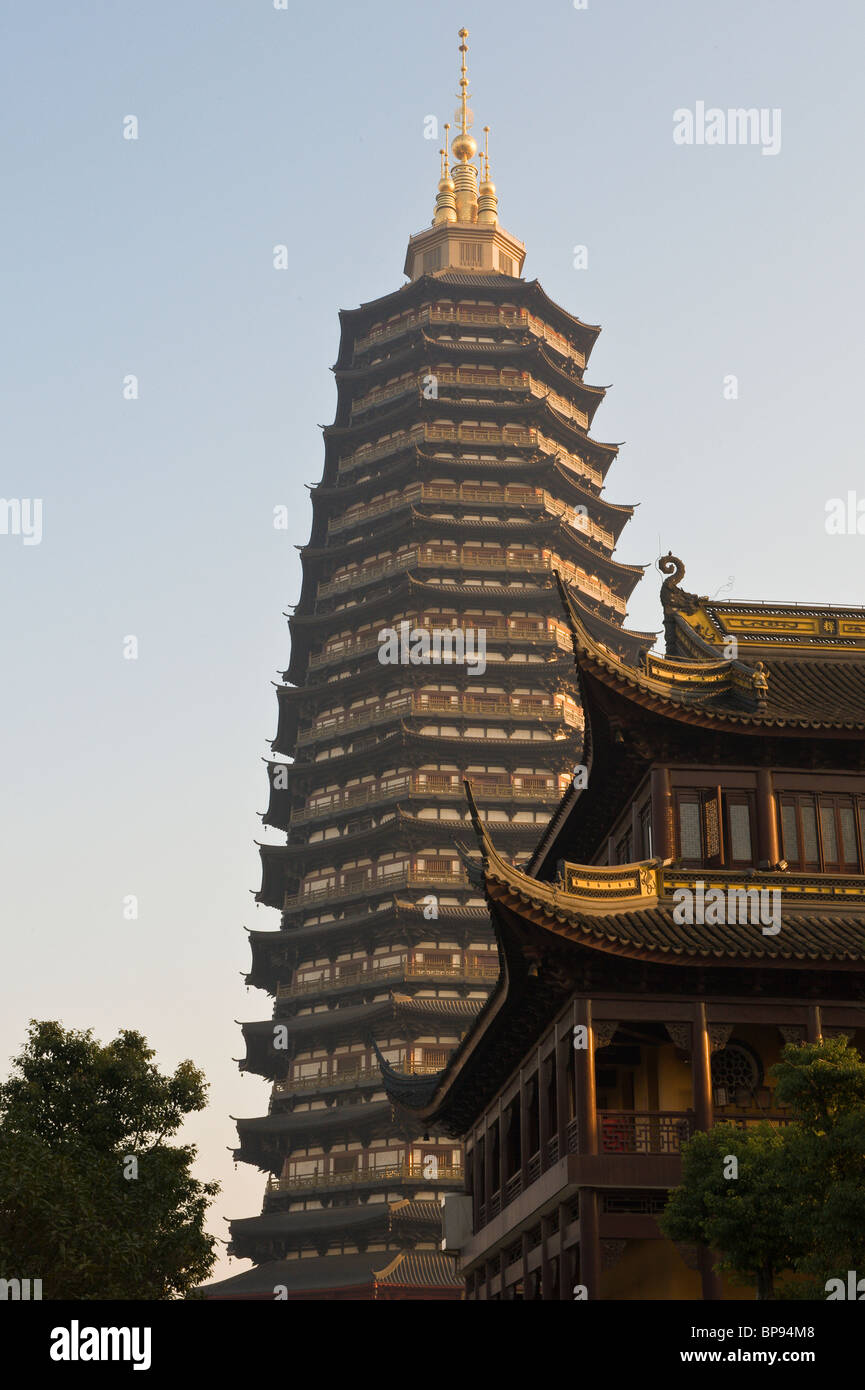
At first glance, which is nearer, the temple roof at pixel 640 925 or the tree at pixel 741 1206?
the tree at pixel 741 1206

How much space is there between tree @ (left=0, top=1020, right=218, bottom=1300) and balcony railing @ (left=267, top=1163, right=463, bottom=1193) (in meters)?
18.2

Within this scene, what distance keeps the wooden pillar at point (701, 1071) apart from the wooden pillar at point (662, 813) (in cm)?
305

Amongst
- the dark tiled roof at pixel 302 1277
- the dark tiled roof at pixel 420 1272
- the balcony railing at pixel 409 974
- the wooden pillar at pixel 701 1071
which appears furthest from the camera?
the balcony railing at pixel 409 974

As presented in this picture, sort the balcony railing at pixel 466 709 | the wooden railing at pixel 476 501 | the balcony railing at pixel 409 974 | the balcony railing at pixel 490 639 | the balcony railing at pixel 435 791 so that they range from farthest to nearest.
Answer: the wooden railing at pixel 476 501, the balcony railing at pixel 490 639, the balcony railing at pixel 466 709, the balcony railing at pixel 435 791, the balcony railing at pixel 409 974

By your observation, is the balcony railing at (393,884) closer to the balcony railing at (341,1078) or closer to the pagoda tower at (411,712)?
the pagoda tower at (411,712)

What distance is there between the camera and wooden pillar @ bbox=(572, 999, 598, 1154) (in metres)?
22.2

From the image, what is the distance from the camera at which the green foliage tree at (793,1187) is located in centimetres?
1678

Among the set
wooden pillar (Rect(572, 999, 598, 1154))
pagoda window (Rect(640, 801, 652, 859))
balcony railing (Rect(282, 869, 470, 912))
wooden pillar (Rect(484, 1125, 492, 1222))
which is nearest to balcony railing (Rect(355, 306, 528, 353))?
balcony railing (Rect(282, 869, 470, 912))

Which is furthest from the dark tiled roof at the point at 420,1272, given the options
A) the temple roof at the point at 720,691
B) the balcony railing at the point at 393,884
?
the temple roof at the point at 720,691

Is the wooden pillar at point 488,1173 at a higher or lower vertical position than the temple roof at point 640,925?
lower

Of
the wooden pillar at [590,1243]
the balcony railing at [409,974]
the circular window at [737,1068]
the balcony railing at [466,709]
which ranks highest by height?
the balcony railing at [466,709]

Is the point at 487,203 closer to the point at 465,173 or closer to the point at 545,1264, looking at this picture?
the point at 465,173
